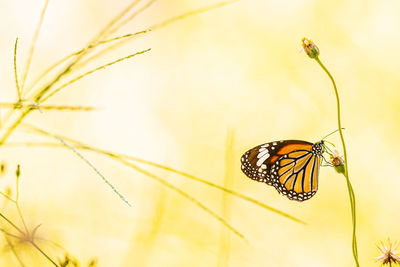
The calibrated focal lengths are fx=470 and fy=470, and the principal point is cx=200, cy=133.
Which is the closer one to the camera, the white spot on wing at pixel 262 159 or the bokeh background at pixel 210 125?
the white spot on wing at pixel 262 159

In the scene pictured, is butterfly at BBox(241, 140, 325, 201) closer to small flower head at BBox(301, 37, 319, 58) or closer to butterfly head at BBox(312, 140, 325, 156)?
butterfly head at BBox(312, 140, 325, 156)

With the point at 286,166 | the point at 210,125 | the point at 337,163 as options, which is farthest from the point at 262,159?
the point at 210,125

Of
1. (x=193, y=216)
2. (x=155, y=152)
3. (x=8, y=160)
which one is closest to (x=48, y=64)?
(x=8, y=160)

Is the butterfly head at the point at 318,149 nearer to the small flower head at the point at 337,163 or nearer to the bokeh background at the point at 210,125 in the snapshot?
the small flower head at the point at 337,163

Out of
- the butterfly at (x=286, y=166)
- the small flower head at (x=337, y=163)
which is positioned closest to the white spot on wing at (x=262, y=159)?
the butterfly at (x=286, y=166)

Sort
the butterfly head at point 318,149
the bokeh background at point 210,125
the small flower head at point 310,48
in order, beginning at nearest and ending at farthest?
the small flower head at point 310,48, the butterfly head at point 318,149, the bokeh background at point 210,125

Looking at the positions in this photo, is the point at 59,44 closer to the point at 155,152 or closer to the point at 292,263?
the point at 155,152

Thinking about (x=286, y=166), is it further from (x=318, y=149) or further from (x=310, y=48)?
(x=310, y=48)
